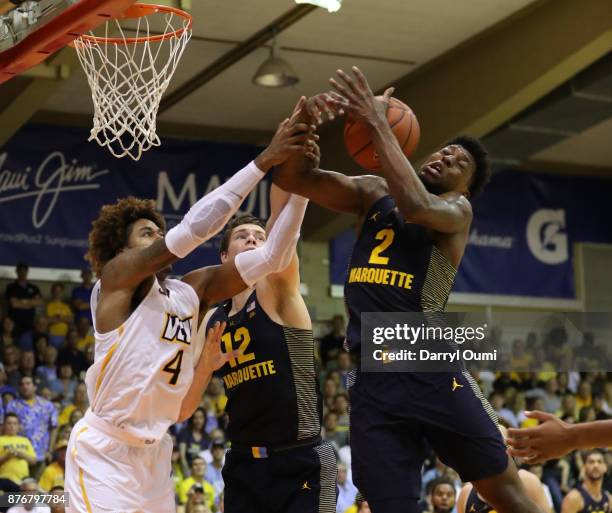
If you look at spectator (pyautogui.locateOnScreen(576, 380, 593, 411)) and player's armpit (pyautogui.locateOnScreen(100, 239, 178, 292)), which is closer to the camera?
player's armpit (pyautogui.locateOnScreen(100, 239, 178, 292))

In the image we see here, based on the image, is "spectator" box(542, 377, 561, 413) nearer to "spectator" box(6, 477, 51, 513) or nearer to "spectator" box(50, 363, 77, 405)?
"spectator" box(50, 363, 77, 405)

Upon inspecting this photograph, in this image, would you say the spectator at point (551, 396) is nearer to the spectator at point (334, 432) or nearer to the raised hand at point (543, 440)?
the spectator at point (334, 432)

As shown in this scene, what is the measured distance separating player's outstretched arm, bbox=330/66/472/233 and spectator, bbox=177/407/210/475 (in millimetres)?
8838

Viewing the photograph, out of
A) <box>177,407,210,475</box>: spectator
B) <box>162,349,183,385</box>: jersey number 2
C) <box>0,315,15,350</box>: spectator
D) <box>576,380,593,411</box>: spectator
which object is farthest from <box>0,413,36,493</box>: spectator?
<box>576,380,593,411</box>: spectator

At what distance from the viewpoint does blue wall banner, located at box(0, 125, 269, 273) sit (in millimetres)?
16109

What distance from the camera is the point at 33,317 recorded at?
15.2 meters

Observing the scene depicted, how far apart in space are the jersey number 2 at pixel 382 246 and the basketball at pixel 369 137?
32cm

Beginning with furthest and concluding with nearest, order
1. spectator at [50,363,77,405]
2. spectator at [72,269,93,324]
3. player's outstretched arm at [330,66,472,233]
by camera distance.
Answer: spectator at [72,269,93,324] < spectator at [50,363,77,405] < player's outstretched arm at [330,66,472,233]

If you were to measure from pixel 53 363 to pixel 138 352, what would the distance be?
9.49 m

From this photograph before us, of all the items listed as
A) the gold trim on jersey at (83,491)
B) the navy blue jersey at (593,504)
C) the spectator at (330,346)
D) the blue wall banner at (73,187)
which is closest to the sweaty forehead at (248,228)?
the gold trim on jersey at (83,491)

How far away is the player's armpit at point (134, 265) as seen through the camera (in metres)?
5.10

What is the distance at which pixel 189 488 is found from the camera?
12.4 metres

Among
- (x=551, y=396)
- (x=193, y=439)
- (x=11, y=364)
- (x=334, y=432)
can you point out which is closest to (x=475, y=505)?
(x=193, y=439)

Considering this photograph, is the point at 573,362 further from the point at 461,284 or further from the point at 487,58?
the point at 487,58
